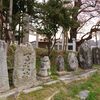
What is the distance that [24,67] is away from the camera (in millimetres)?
9281

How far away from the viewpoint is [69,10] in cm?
1370

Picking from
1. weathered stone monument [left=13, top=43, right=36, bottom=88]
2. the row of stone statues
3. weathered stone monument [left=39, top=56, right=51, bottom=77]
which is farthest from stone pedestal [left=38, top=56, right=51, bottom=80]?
weathered stone monument [left=13, top=43, right=36, bottom=88]

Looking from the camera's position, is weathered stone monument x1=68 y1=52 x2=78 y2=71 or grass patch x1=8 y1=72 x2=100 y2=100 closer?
grass patch x1=8 y1=72 x2=100 y2=100

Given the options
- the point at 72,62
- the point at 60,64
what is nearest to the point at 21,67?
the point at 60,64

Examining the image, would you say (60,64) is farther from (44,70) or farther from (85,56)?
(85,56)

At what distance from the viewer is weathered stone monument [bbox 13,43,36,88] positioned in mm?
9086

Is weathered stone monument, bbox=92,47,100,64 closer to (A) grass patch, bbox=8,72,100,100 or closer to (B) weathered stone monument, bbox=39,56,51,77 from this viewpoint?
(A) grass patch, bbox=8,72,100,100

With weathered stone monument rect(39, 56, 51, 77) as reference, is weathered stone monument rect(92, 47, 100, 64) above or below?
above

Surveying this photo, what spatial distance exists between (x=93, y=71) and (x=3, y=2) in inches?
195

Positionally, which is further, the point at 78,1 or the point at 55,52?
the point at 78,1

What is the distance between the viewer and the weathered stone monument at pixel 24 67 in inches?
358

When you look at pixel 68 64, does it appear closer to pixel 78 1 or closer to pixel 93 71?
pixel 93 71

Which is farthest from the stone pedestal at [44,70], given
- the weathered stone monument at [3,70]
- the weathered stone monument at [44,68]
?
the weathered stone monument at [3,70]

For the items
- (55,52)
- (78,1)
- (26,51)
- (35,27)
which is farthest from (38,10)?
(78,1)
